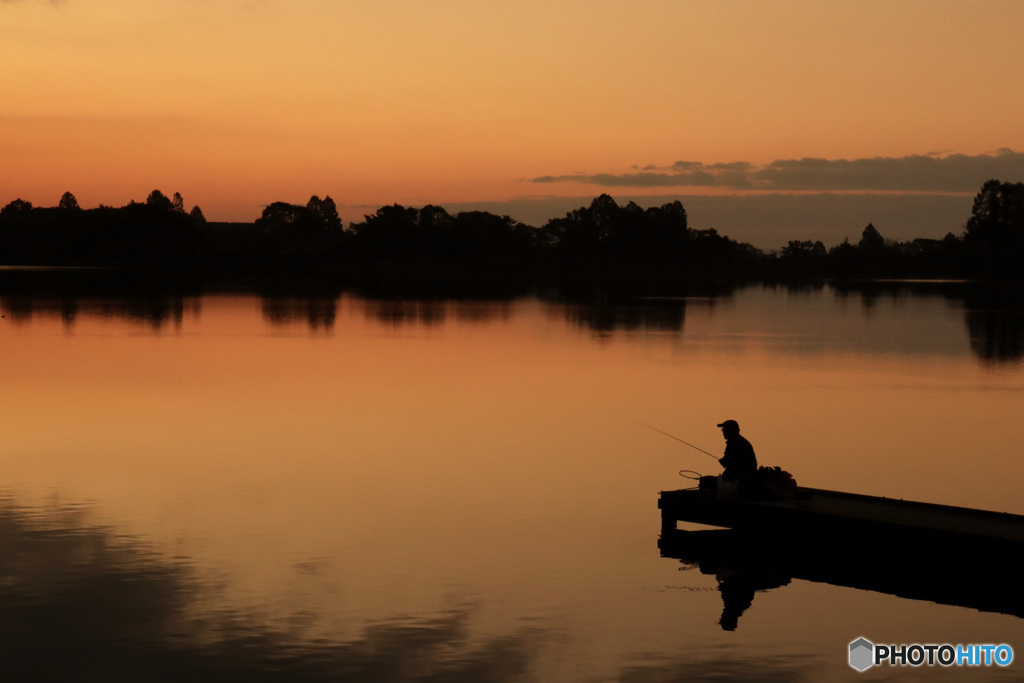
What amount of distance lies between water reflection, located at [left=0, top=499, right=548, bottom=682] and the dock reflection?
340cm

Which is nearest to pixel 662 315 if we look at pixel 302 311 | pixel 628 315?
pixel 628 315

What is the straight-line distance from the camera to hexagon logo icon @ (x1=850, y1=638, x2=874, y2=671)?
526 inches

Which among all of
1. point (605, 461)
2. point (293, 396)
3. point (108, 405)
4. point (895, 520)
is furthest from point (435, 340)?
point (895, 520)

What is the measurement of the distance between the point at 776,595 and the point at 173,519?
31.1ft

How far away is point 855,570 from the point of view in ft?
55.5

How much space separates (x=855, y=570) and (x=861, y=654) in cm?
339

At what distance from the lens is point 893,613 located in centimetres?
1519

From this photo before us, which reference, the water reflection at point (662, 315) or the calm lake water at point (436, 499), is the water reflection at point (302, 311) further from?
the calm lake water at point (436, 499)

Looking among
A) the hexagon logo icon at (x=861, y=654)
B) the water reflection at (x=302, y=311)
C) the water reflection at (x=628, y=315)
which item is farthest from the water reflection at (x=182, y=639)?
the water reflection at (x=628, y=315)

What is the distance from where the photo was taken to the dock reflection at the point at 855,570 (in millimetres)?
15656

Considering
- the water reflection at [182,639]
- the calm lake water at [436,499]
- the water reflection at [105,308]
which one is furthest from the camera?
the water reflection at [105,308]

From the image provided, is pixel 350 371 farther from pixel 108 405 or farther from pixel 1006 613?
pixel 1006 613

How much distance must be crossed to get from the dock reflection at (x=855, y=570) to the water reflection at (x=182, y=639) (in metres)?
3.40

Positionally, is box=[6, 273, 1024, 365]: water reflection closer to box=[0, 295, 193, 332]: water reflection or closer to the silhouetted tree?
box=[0, 295, 193, 332]: water reflection
